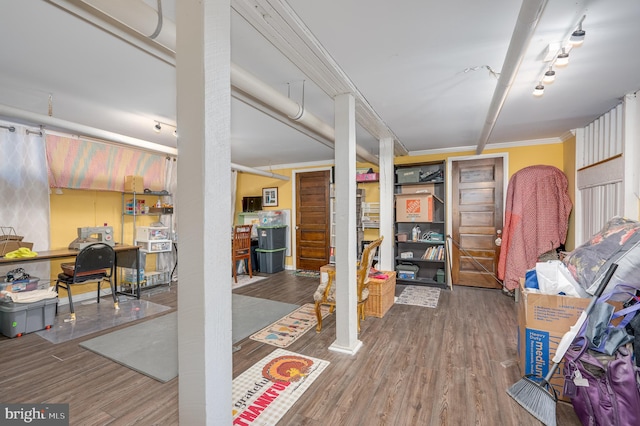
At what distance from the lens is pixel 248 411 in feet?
6.32

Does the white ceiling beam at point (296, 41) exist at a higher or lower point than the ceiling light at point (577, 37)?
higher

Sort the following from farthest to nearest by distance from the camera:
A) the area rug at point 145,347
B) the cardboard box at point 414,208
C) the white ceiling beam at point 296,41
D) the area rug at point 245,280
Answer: the area rug at point 245,280 → the cardboard box at point 414,208 → the area rug at point 145,347 → the white ceiling beam at point 296,41

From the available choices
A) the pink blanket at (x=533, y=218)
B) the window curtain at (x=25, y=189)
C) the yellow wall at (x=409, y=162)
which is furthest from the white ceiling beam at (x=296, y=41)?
the window curtain at (x=25, y=189)

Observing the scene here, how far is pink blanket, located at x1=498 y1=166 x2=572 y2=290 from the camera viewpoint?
14.0ft

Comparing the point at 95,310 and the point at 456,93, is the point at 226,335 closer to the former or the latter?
the point at 456,93

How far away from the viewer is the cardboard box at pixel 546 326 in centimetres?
203

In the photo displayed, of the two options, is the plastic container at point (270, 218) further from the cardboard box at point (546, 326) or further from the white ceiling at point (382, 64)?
the cardboard box at point (546, 326)

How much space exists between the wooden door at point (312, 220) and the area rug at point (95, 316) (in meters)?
3.29

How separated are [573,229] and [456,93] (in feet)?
10.0

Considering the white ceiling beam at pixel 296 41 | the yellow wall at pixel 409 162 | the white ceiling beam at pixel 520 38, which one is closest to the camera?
the white ceiling beam at pixel 520 38

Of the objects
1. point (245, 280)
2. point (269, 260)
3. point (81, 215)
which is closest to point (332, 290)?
point (245, 280)

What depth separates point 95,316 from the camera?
3.72m

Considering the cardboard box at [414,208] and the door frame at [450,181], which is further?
the cardboard box at [414,208]

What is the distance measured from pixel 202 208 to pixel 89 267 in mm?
3743
